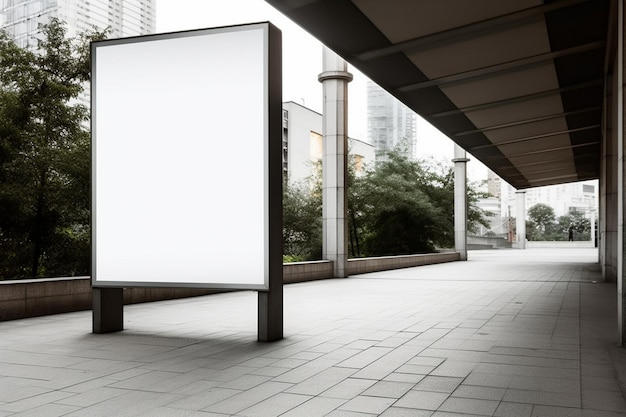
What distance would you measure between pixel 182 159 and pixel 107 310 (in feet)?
7.33

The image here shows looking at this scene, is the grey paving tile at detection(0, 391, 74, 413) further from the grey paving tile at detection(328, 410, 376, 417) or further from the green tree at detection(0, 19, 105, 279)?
the green tree at detection(0, 19, 105, 279)

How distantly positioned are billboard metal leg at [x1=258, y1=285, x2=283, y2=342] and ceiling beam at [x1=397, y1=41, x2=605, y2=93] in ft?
20.8

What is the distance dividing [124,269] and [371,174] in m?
22.6

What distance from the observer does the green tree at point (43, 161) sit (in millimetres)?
13195

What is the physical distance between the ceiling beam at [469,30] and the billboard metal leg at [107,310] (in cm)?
552

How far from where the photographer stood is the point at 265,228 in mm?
6977

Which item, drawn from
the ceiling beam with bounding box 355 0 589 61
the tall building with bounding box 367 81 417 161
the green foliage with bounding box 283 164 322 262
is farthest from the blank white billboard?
the tall building with bounding box 367 81 417 161

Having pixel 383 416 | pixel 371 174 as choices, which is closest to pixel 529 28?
pixel 383 416

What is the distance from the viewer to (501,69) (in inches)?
433

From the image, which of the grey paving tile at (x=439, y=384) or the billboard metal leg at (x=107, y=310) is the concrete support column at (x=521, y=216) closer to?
the billboard metal leg at (x=107, y=310)

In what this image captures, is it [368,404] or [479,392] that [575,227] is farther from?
[368,404]

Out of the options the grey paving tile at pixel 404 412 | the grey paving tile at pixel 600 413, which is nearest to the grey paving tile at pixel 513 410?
the grey paving tile at pixel 600 413

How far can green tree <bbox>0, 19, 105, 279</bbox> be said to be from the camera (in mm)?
13195


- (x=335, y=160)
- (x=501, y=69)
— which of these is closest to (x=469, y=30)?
(x=501, y=69)
